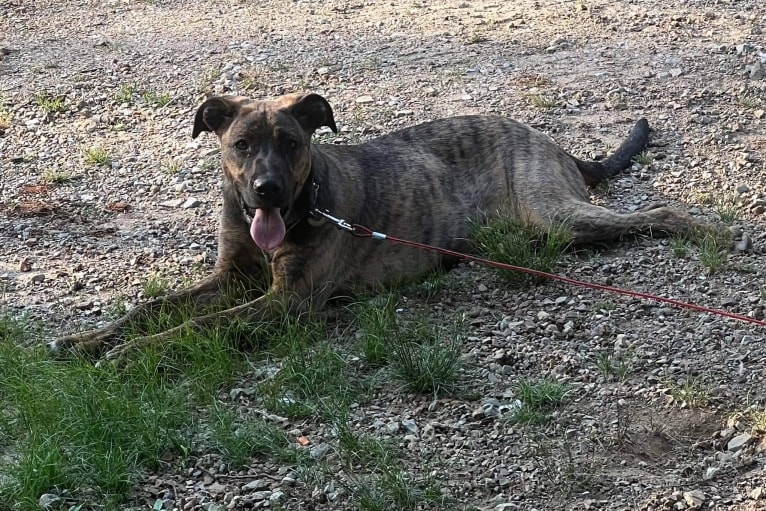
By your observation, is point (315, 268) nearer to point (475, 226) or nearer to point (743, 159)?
point (475, 226)

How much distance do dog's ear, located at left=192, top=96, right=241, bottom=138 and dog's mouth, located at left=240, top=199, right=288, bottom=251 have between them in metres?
0.59

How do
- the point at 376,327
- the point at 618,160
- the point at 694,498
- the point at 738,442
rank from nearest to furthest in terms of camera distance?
1. the point at 694,498
2. the point at 738,442
3. the point at 376,327
4. the point at 618,160

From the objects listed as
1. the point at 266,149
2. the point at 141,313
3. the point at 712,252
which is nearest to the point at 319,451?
the point at 141,313

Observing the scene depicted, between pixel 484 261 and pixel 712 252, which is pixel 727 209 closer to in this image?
pixel 712 252

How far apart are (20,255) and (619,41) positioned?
5780 mm

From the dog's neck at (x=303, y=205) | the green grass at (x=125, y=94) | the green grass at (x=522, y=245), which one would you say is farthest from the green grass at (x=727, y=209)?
the green grass at (x=125, y=94)

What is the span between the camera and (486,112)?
878 cm

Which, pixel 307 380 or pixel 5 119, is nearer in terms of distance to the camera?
pixel 307 380

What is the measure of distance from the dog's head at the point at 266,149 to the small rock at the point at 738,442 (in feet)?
8.79

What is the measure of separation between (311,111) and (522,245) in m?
1.49

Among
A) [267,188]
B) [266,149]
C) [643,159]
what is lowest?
[643,159]

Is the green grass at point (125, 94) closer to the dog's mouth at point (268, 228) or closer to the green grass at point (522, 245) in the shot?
the dog's mouth at point (268, 228)

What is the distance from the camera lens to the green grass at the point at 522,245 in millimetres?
6297

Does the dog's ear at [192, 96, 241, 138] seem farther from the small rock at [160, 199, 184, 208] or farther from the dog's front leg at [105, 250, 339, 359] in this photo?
the small rock at [160, 199, 184, 208]
